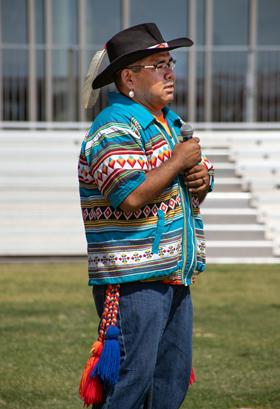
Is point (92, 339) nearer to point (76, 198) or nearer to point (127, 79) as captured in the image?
point (127, 79)

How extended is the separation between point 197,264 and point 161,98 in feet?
2.37

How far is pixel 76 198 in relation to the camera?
9859 millimetres

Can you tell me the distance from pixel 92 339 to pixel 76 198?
5.29 meters

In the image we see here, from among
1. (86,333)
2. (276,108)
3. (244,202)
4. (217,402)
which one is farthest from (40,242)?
(276,108)

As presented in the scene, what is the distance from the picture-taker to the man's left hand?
2340 mm

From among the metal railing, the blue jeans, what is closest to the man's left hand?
the blue jeans

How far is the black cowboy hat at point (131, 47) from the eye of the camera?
2.28 metres

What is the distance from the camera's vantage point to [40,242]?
9.04 meters

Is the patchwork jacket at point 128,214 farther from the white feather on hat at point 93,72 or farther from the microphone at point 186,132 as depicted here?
the white feather on hat at point 93,72

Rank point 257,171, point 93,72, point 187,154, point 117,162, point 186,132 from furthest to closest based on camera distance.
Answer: point 257,171, point 93,72, point 186,132, point 187,154, point 117,162

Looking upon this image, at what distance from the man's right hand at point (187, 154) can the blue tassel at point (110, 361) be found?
2.30ft

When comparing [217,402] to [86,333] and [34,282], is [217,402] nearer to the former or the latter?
[86,333]

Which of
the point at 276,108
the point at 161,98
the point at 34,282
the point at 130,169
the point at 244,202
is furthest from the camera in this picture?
the point at 276,108

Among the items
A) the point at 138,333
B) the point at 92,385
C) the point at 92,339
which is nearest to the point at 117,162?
the point at 138,333
